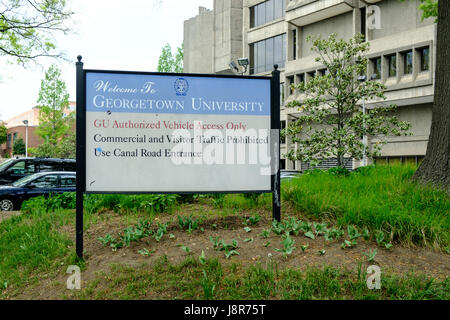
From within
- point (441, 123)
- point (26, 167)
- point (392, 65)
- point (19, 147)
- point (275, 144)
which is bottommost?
point (26, 167)

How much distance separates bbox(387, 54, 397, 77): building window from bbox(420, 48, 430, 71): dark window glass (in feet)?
6.94

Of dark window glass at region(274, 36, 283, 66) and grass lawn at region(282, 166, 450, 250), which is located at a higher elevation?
dark window glass at region(274, 36, 283, 66)

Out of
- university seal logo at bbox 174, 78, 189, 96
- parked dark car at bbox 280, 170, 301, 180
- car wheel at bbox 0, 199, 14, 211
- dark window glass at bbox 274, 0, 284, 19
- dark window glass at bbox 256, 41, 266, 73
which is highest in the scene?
dark window glass at bbox 274, 0, 284, 19

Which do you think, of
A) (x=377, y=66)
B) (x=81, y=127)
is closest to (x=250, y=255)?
(x=81, y=127)

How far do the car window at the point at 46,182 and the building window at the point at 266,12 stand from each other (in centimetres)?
3448

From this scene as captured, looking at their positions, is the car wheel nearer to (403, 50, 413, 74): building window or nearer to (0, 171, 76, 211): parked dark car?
(0, 171, 76, 211): parked dark car

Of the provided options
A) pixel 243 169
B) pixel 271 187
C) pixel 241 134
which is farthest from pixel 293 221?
pixel 241 134

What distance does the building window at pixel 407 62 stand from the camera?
31438mm

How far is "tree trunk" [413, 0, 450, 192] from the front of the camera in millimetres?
6574

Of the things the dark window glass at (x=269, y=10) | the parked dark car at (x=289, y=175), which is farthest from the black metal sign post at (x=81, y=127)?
the dark window glass at (x=269, y=10)

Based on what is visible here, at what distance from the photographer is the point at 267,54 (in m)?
45.3

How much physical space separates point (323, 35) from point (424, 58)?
10336mm

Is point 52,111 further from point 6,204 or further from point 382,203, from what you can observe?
point 382,203
